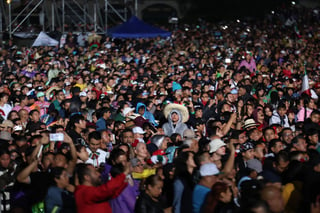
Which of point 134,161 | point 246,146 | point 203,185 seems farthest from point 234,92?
point 203,185

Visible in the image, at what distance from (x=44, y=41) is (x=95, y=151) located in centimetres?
1682

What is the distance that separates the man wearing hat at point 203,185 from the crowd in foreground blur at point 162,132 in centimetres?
1

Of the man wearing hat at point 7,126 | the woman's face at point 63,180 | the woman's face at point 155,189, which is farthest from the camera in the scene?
the man wearing hat at point 7,126

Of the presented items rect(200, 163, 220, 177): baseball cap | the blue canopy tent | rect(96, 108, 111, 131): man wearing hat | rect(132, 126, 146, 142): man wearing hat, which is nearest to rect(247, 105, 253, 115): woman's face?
rect(96, 108, 111, 131): man wearing hat

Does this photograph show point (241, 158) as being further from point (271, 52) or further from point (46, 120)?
point (271, 52)

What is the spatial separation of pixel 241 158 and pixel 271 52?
16.6m

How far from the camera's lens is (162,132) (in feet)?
42.9

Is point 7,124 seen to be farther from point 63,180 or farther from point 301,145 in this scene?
point 301,145

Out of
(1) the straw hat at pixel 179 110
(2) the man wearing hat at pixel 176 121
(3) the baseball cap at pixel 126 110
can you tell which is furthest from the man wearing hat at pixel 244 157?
(3) the baseball cap at pixel 126 110

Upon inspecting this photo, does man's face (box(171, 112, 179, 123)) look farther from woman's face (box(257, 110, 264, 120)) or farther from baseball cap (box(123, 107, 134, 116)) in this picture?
woman's face (box(257, 110, 264, 120))

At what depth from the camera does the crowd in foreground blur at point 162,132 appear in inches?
328

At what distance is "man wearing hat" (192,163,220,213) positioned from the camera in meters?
8.08

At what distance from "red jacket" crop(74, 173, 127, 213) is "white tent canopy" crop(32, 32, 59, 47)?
1927 centimetres

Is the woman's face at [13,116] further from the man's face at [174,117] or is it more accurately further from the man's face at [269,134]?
the man's face at [269,134]
